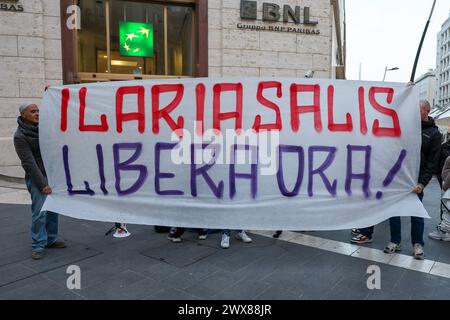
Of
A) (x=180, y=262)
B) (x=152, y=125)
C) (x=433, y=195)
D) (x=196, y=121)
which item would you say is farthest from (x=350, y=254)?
(x=433, y=195)

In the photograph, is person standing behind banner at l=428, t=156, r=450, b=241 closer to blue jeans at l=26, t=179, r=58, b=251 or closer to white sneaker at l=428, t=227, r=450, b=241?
white sneaker at l=428, t=227, r=450, b=241

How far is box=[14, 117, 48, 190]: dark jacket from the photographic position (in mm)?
3688

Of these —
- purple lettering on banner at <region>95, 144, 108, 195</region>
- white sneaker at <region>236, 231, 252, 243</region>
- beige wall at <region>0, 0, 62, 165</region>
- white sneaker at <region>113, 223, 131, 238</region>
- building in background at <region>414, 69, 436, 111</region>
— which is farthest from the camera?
building in background at <region>414, 69, 436, 111</region>

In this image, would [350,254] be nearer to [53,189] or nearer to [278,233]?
[278,233]

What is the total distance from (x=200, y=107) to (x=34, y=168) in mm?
1914

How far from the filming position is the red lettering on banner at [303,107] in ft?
11.8

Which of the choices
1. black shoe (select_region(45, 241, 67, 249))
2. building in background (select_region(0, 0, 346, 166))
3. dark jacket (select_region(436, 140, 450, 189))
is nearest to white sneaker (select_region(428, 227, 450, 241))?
dark jacket (select_region(436, 140, 450, 189))

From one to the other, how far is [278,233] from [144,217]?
1.87 meters

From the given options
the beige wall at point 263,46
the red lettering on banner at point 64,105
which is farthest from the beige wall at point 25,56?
the red lettering on banner at point 64,105

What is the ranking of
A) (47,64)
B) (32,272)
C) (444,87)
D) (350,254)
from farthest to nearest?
(444,87) < (47,64) < (350,254) < (32,272)

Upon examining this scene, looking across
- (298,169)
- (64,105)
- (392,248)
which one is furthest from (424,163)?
(64,105)

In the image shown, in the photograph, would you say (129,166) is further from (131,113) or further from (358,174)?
(358,174)

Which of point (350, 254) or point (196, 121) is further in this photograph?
point (350, 254)

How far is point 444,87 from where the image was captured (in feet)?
290
